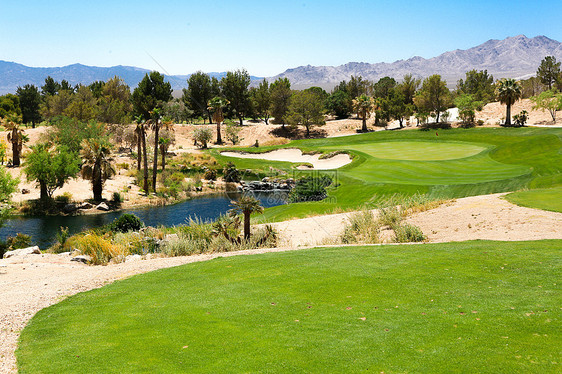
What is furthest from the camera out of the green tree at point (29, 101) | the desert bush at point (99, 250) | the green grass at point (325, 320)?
the green tree at point (29, 101)

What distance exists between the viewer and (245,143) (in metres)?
83.4

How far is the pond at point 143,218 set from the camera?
32875 mm

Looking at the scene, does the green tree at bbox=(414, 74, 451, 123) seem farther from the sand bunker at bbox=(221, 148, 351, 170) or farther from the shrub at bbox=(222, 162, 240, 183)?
the shrub at bbox=(222, 162, 240, 183)

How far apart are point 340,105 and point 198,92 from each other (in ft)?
115

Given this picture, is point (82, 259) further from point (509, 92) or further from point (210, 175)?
point (509, 92)

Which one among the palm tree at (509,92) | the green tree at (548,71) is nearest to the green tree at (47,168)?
the palm tree at (509,92)

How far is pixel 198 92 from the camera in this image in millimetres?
97750

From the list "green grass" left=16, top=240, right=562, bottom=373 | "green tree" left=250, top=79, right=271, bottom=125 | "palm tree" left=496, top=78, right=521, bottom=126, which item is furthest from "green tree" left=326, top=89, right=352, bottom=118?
"green grass" left=16, top=240, right=562, bottom=373

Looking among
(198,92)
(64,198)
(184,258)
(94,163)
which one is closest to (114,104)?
(198,92)

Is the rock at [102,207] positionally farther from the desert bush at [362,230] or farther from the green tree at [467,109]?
the green tree at [467,109]

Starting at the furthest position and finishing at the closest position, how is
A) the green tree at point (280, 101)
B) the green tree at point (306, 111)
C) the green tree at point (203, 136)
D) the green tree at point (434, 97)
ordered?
the green tree at point (280, 101)
the green tree at point (306, 111)
the green tree at point (434, 97)
the green tree at point (203, 136)

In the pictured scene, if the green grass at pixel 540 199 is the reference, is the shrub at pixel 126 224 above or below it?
below

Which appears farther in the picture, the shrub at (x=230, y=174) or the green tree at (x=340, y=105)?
the green tree at (x=340, y=105)

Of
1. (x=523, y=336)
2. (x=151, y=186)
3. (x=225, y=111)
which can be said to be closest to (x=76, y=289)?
(x=523, y=336)
